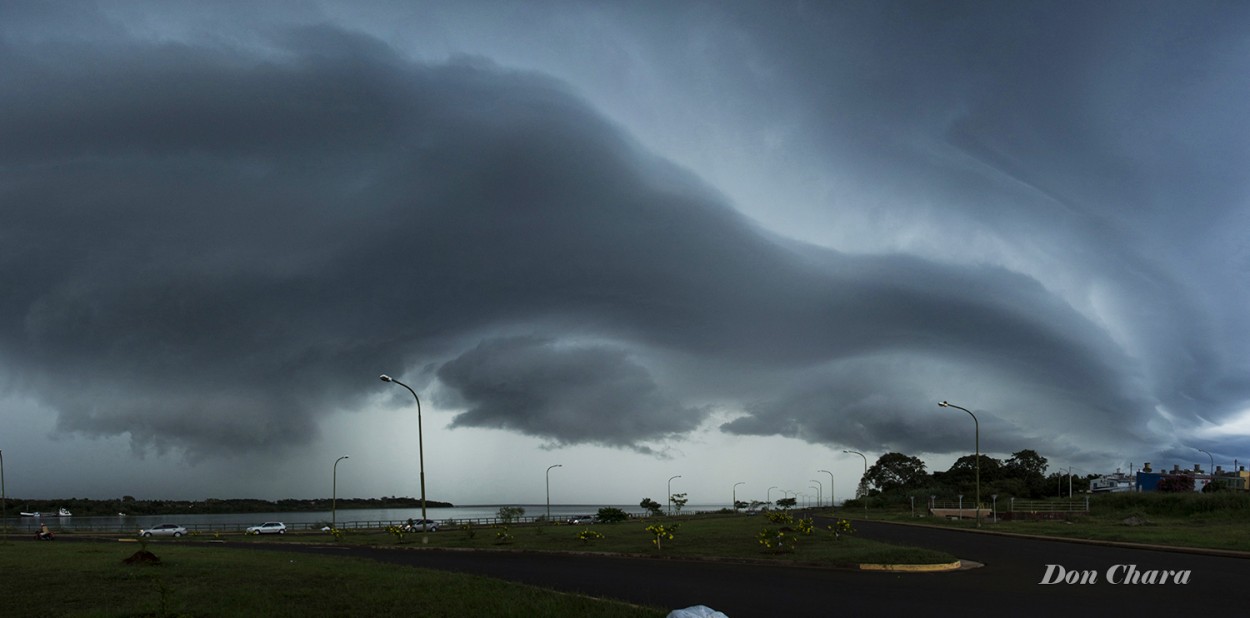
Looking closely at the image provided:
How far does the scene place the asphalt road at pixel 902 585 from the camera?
17.1 meters

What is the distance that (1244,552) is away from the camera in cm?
3192

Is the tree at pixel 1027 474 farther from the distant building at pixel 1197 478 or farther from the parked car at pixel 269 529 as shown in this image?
the parked car at pixel 269 529

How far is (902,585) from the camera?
853 inches

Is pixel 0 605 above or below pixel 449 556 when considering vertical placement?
above

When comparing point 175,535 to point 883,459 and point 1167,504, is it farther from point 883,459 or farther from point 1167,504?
point 883,459

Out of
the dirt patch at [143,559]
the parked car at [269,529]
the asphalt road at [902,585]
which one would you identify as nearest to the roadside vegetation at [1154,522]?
the asphalt road at [902,585]

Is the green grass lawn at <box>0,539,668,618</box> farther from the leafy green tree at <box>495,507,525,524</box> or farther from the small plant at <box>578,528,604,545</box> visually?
the leafy green tree at <box>495,507,525,524</box>

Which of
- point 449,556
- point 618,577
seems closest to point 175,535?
point 449,556

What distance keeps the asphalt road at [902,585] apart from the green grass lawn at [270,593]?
8.59 ft

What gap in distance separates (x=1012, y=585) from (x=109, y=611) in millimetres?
20511

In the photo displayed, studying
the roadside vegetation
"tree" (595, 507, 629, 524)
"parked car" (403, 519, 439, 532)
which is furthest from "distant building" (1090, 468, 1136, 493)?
"parked car" (403, 519, 439, 532)

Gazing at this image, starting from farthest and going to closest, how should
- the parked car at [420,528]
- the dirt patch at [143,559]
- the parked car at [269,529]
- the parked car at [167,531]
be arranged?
the parked car at [269,529] → the parked car at [167,531] → the parked car at [420,528] → the dirt patch at [143,559]

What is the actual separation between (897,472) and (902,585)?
7158 inches

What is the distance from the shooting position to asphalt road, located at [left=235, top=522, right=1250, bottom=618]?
17125 mm
